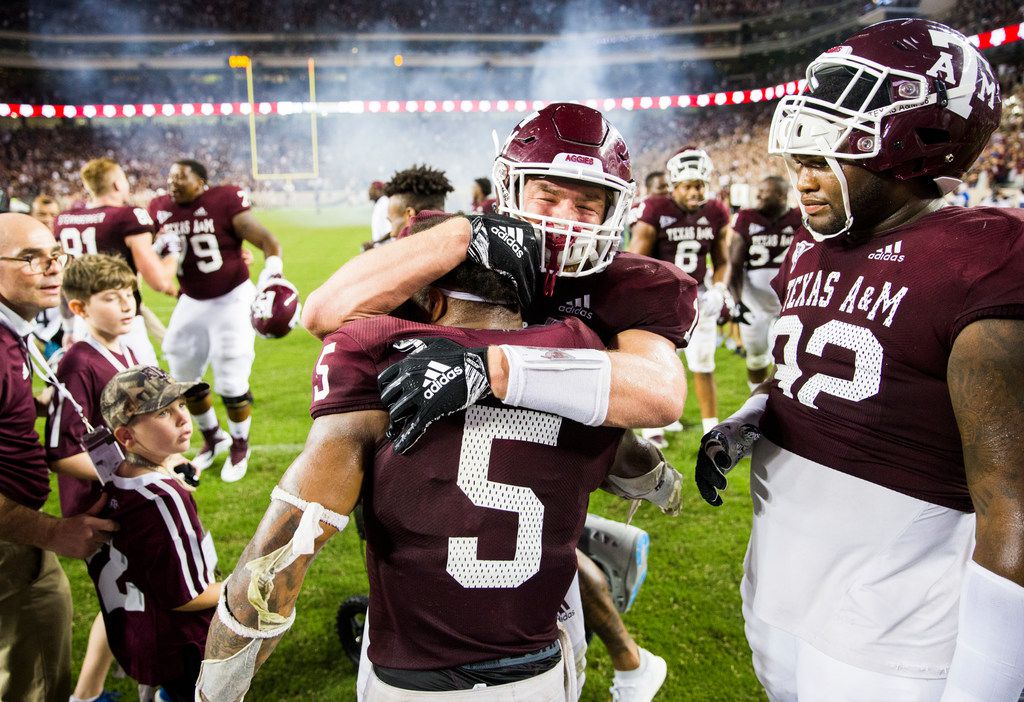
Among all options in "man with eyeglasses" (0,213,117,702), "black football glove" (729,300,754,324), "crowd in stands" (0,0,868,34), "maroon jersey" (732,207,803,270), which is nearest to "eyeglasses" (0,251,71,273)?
"man with eyeglasses" (0,213,117,702)

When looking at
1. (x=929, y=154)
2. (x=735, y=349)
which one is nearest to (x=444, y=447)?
(x=929, y=154)

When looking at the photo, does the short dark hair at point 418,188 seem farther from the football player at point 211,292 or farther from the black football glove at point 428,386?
the black football glove at point 428,386

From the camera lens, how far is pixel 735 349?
376 inches

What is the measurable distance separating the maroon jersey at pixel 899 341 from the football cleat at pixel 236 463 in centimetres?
469

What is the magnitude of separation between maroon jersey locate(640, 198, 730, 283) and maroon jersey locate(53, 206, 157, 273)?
4.29m

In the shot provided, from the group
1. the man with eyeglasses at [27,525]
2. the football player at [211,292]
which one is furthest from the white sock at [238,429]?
the man with eyeglasses at [27,525]

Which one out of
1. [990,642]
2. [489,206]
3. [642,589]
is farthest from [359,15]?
[990,642]

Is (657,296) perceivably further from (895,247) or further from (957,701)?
(957,701)

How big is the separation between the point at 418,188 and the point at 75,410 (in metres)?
2.64

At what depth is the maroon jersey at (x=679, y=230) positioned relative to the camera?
643 cm

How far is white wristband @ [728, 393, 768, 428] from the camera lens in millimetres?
2162

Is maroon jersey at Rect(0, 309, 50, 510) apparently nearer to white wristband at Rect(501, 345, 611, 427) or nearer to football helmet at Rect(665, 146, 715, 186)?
white wristband at Rect(501, 345, 611, 427)

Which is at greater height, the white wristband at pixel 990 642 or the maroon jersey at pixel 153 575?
the white wristband at pixel 990 642

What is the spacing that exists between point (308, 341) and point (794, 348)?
9203mm
